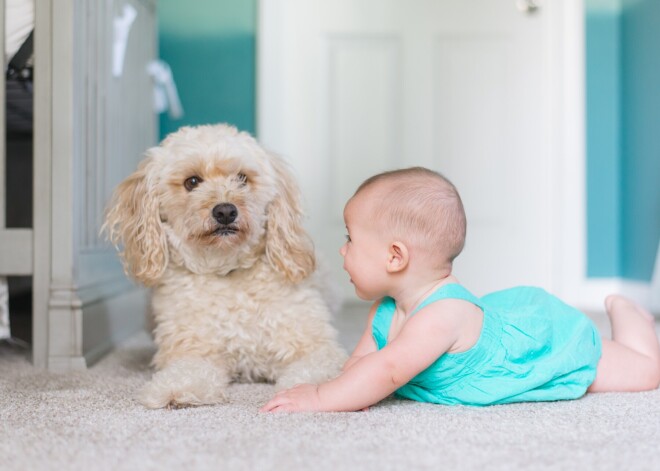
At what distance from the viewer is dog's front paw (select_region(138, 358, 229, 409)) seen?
1.31 meters

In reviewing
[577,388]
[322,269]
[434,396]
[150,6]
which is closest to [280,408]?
[434,396]

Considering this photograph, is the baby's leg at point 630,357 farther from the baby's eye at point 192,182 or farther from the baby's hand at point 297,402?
the baby's eye at point 192,182

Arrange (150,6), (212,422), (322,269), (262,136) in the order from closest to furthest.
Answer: (212,422), (322,269), (150,6), (262,136)

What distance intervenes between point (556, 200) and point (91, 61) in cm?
245

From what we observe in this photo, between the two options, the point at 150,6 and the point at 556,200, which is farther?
the point at 556,200

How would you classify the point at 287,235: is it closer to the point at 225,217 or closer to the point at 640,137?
the point at 225,217

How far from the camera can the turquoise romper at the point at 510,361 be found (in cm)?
131

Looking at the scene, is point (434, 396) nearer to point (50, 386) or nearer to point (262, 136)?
point (50, 386)

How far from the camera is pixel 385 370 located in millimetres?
1226

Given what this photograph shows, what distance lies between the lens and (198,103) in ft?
11.6

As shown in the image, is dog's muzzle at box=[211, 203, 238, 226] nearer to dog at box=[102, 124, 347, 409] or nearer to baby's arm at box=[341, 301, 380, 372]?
dog at box=[102, 124, 347, 409]

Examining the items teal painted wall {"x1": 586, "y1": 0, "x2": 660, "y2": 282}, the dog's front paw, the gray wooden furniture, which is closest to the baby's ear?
the dog's front paw

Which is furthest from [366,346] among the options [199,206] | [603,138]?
[603,138]

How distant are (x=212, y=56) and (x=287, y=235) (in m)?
2.14
